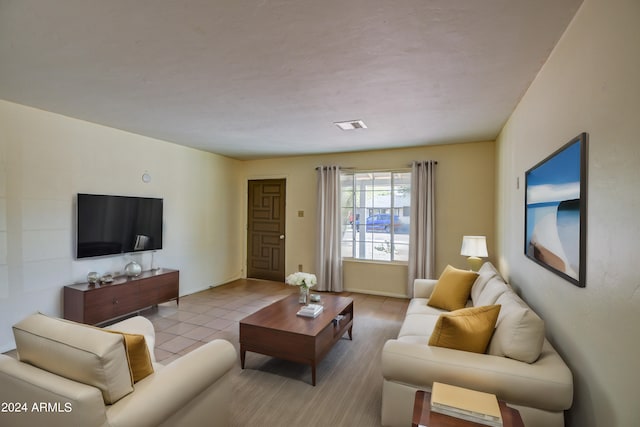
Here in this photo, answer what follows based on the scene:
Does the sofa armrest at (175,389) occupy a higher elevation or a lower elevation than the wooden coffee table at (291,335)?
higher

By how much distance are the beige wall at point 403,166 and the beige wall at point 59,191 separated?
1838 millimetres

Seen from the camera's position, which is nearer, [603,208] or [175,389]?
[603,208]

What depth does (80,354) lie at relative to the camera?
1257 mm

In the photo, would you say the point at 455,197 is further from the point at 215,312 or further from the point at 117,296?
the point at 117,296

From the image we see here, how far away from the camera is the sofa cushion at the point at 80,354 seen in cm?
125

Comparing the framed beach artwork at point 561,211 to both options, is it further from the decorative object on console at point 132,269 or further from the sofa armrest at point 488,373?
the decorative object on console at point 132,269

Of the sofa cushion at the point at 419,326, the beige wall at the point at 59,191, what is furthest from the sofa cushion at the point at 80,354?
the beige wall at the point at 59,191

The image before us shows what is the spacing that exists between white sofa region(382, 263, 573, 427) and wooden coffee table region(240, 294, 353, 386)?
769mm

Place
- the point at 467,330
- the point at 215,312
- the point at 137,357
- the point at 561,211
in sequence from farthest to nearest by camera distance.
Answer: the point at 215,312 → the point at 467,330 → the point at 561,211 → the point at 137,357

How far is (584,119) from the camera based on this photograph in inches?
58.9

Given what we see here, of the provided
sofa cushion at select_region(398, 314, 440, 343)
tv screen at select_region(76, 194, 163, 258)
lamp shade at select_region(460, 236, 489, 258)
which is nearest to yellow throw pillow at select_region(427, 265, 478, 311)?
sofa cushion at select_region(398, 314, 440, 343)

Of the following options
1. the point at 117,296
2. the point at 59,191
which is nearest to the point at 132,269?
the point at 117,296

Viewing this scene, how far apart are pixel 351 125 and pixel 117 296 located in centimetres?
350

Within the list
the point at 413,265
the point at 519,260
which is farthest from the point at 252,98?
the point at 413,265
